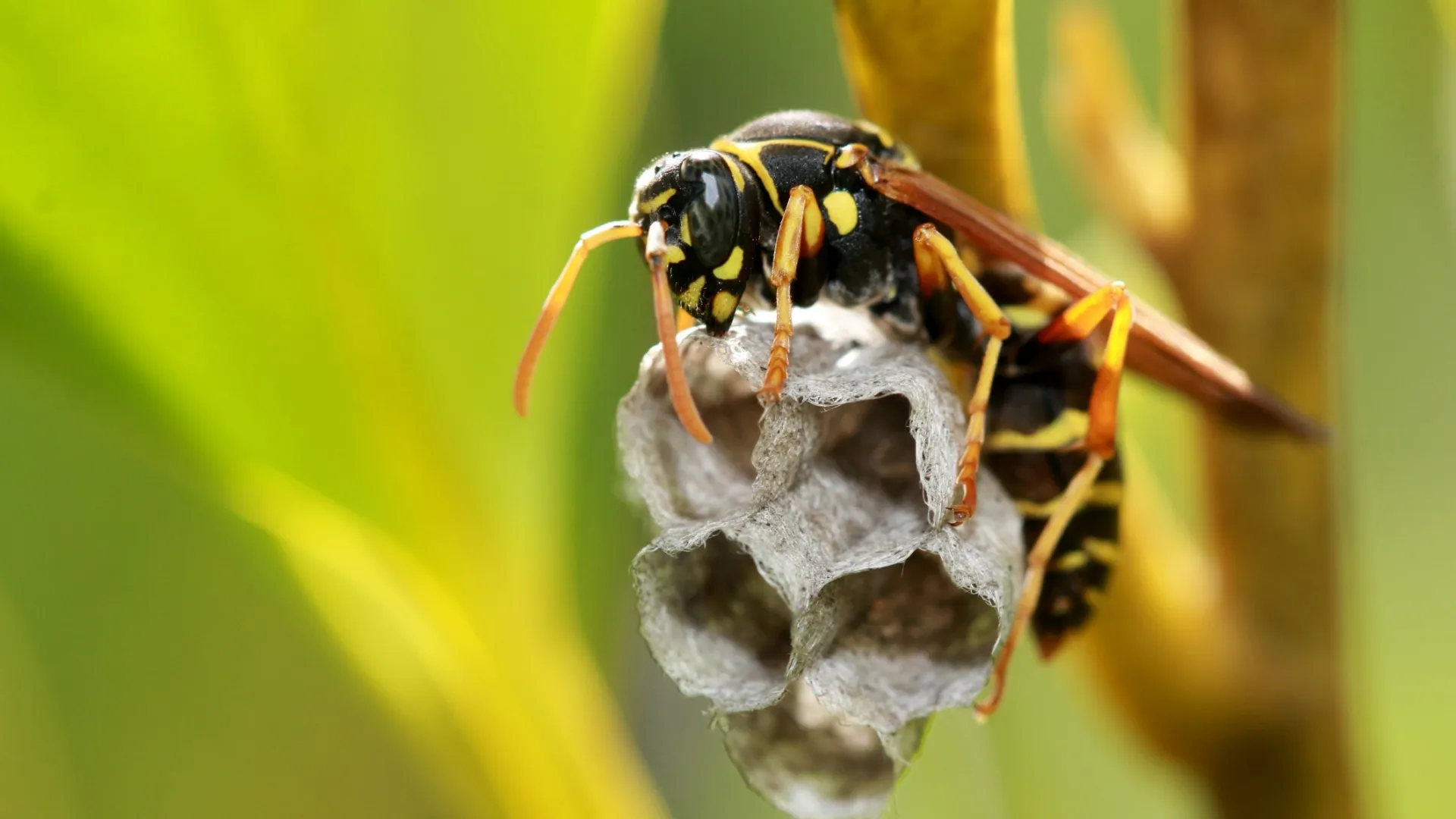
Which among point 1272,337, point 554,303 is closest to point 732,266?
point 554,303

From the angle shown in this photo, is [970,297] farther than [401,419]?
No

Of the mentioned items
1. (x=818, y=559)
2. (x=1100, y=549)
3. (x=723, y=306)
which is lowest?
(x=1100, y=549)

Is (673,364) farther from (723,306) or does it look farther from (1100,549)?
(1100,549)

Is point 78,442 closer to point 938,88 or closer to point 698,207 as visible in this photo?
point 698,207

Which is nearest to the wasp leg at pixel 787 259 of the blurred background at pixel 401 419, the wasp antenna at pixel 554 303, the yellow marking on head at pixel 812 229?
the yellow marking on head at pixel 812 229

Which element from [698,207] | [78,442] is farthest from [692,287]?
[78,442]

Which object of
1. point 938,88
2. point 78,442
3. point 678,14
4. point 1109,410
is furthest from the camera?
point 678,14
